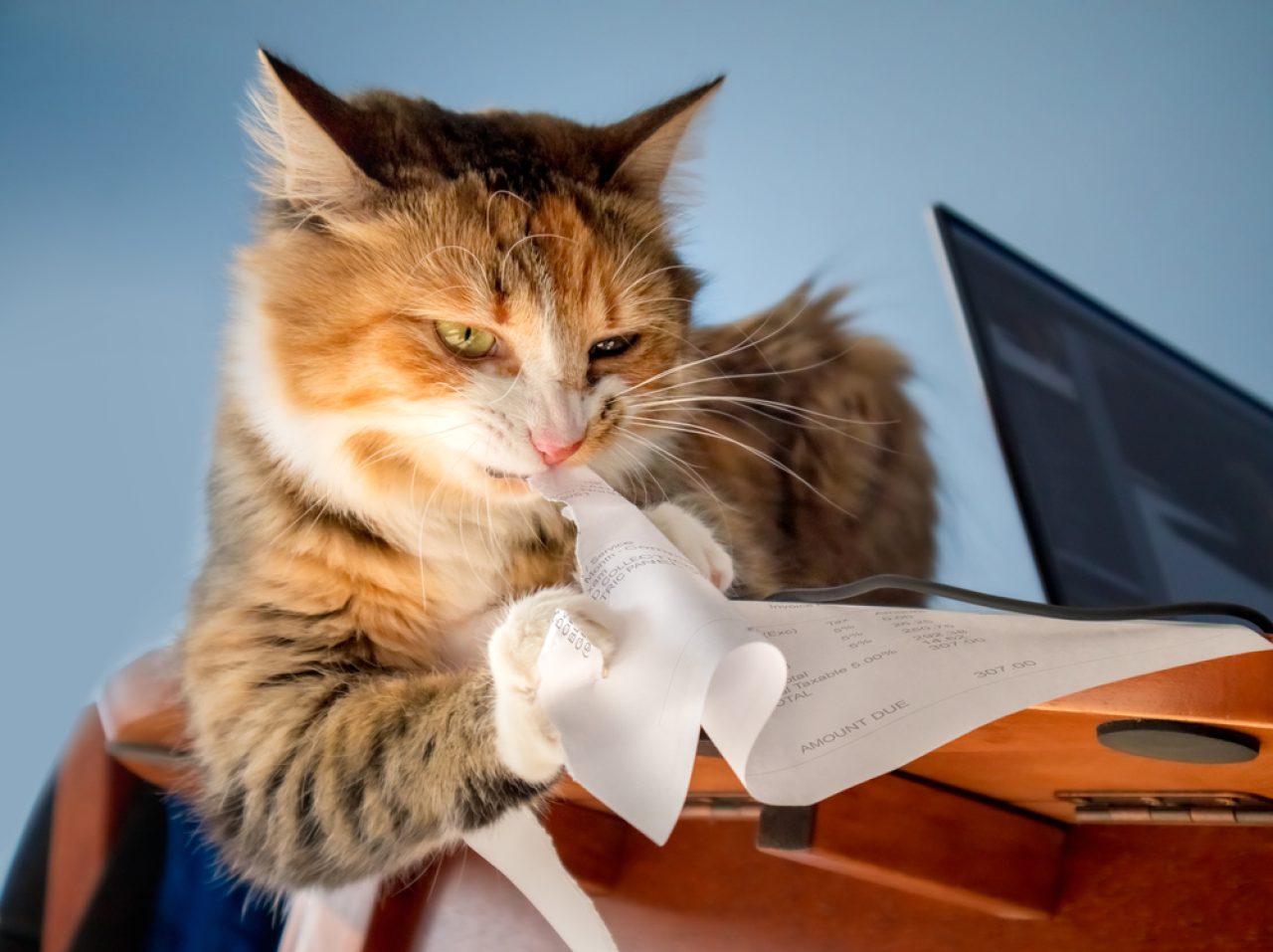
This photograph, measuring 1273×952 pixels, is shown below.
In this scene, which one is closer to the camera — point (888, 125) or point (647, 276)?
point (647, 276)

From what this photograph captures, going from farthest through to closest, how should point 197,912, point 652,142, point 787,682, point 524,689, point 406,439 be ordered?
point 197,912 → point 652,142 → point 406,439 → point 524,689 → point 787,682

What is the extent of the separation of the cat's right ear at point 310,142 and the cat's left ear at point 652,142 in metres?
0.29

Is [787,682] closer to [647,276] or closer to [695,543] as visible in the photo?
[695,543]

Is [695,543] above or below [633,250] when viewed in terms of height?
below

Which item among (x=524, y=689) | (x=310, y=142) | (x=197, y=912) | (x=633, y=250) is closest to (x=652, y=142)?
(x=633, y=250)

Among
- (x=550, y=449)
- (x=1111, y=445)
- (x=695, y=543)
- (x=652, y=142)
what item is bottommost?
(x=1111, y=445)

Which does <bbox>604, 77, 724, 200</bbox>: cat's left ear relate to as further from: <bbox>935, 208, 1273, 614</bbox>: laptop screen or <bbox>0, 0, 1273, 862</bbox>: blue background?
<bbox>0, 0, 1273, 862</bbox>: blue background

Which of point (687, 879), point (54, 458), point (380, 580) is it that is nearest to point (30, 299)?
point (54, 458)

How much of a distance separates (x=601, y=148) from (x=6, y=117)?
111cm

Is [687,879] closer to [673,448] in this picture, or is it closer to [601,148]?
[673,448]

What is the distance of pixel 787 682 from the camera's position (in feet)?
1.65

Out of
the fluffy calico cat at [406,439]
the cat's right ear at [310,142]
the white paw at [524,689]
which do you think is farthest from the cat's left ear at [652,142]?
the white paw at [524,689]

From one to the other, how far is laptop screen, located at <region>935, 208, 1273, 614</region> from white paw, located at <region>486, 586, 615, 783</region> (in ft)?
2.27

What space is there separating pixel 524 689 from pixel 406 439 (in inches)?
15.4
